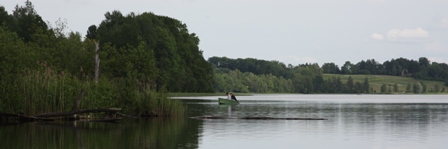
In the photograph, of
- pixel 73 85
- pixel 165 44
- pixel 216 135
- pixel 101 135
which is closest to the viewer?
pixel 101 135

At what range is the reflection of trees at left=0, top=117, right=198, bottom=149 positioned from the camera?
85.1ft

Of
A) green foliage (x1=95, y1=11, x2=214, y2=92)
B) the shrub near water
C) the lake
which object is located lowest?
the lake

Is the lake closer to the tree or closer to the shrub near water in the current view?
the shrub near water

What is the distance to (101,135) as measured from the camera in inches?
1185

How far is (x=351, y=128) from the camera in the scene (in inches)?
1430

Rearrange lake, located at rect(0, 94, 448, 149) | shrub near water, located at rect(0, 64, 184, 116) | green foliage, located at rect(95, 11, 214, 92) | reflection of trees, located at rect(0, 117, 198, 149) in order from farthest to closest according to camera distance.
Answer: green foliage, located at rect(95, 11, 214, 92) < shrub near water, located at rect(0, 64, 184, 116) < lake, located at rect(0, 94, 448, 149) < reflection of trees, located at rect(0, 117, 198, 149)

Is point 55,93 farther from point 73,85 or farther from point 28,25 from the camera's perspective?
point 28,25

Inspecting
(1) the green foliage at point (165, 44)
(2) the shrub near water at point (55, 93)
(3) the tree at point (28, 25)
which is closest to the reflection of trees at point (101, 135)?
(2) the shrub near water at point (55, 93)

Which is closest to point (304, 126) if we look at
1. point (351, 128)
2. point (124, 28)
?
point (351, 128)

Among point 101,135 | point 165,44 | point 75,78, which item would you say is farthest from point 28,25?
point 101,135

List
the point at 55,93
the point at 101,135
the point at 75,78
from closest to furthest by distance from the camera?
1. the point at 101,135
2. the point at 55,93
3. the point at 75,78

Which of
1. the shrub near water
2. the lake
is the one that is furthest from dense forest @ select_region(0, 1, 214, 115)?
the lake

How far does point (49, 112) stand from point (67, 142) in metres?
11.4

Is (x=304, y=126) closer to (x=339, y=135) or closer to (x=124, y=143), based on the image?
(x=339, y=135)
